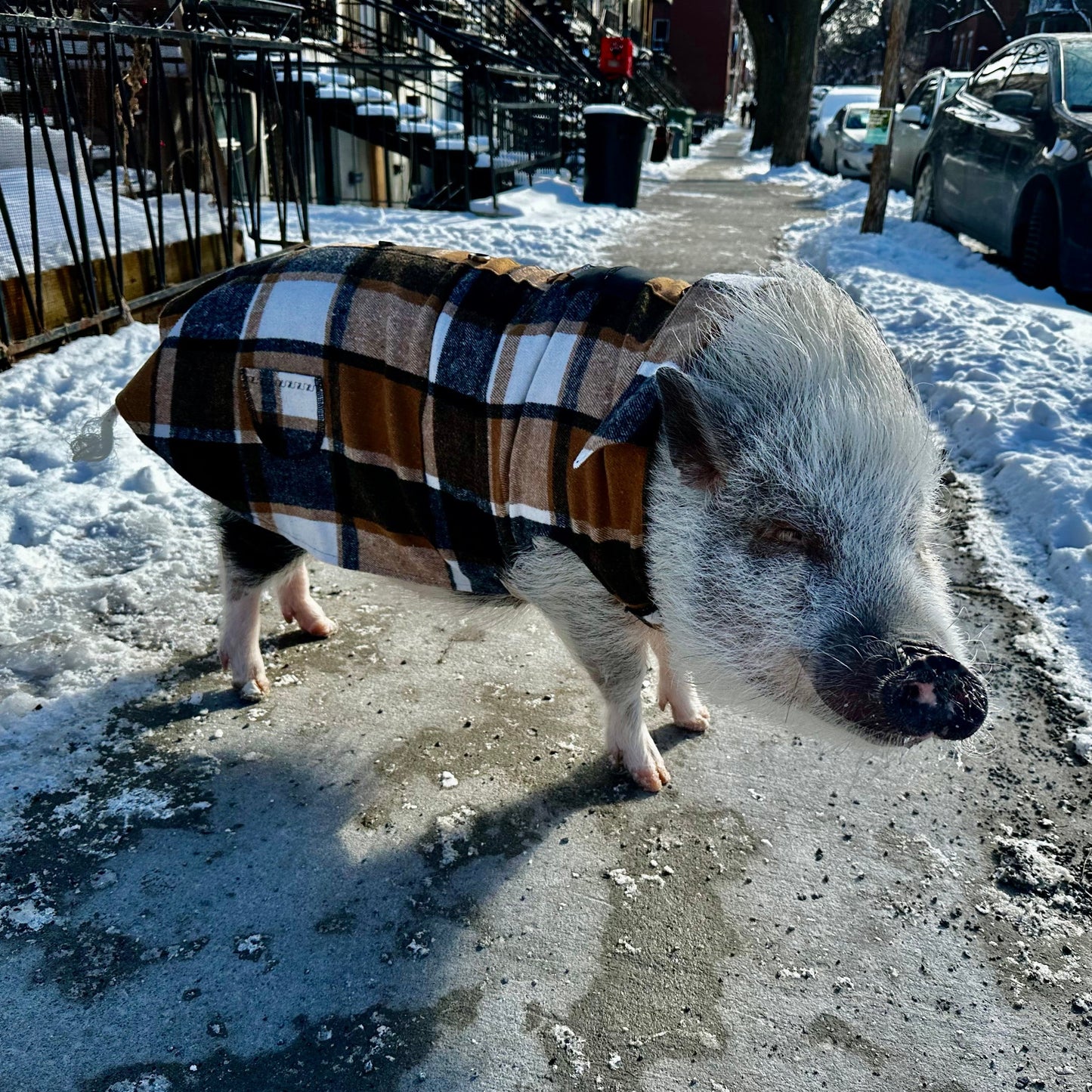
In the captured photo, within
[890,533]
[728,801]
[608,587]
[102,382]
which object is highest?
[890,533]

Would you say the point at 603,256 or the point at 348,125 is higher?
the point at 348,125

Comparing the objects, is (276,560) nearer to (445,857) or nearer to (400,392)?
(400,392)

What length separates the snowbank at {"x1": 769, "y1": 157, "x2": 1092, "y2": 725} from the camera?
12.5 feet

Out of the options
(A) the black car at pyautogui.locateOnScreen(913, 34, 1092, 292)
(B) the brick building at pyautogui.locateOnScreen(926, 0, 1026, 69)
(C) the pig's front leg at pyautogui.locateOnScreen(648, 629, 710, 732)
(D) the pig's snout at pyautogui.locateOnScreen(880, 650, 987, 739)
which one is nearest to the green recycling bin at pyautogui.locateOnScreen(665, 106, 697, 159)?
(B) the brick building at pyautogui.locateOnScreen(926, 0, 1026, 69)

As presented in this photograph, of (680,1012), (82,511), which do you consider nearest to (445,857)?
(680,1012)

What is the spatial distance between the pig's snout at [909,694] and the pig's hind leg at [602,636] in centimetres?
73

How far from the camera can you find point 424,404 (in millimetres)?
2482

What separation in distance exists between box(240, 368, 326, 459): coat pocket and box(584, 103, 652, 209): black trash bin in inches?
452

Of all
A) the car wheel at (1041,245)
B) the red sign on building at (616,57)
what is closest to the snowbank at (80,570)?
the car wheel at (1041,245)

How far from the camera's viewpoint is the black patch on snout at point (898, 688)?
5.98 feet

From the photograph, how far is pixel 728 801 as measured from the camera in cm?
270

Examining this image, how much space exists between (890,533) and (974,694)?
403 millimetres

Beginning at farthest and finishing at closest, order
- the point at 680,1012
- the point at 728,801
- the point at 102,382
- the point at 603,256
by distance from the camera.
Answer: the point at 603,256 < the point at 102,382 < the point at 728,801 < the point at 680,1012

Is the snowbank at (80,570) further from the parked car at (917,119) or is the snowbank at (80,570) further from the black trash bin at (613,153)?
the parked car at (917,119)
